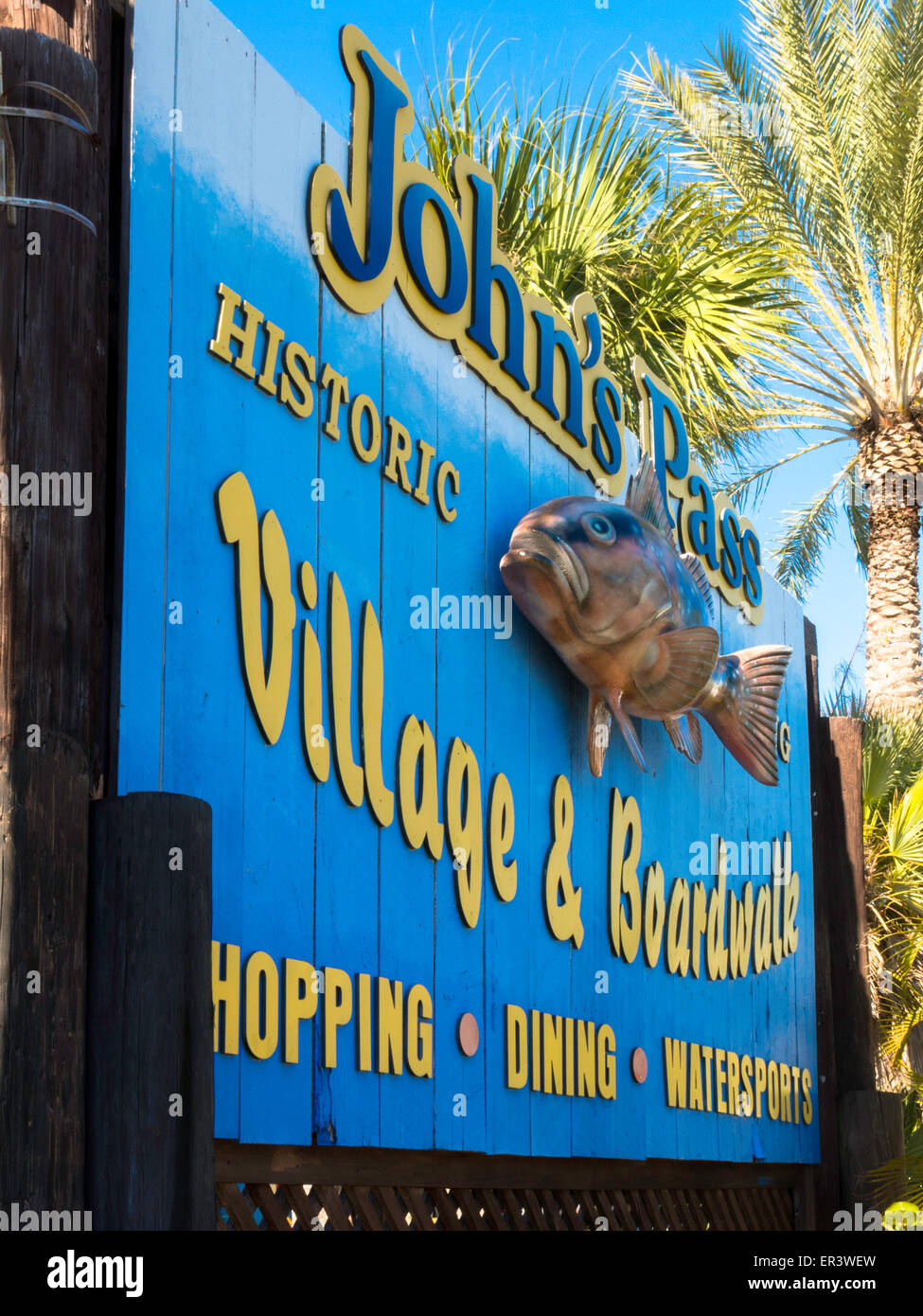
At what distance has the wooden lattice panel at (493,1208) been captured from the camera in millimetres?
3654

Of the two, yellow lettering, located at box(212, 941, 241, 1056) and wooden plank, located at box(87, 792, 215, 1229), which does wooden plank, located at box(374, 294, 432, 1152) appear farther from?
wooden plank, located at box(87, 792, 215, 1229)

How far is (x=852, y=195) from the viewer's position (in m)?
13.0

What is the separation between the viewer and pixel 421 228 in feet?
15.9

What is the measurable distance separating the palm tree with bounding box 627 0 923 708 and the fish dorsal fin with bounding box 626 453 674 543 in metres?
5.75

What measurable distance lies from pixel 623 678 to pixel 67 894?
331 cm

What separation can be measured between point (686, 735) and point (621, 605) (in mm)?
1186

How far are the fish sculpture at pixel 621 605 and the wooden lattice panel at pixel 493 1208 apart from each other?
148 cm

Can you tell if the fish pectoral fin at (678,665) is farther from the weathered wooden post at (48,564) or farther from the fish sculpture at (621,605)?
the weathered wooden post at (48,564)

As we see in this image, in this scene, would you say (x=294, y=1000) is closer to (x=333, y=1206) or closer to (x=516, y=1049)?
(x=333, y=1206)

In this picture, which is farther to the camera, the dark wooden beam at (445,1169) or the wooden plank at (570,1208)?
the wooden plank at (570,1208)

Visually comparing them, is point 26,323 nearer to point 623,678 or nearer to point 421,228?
point 421,228

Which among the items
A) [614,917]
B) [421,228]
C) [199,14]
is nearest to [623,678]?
[614,917]
